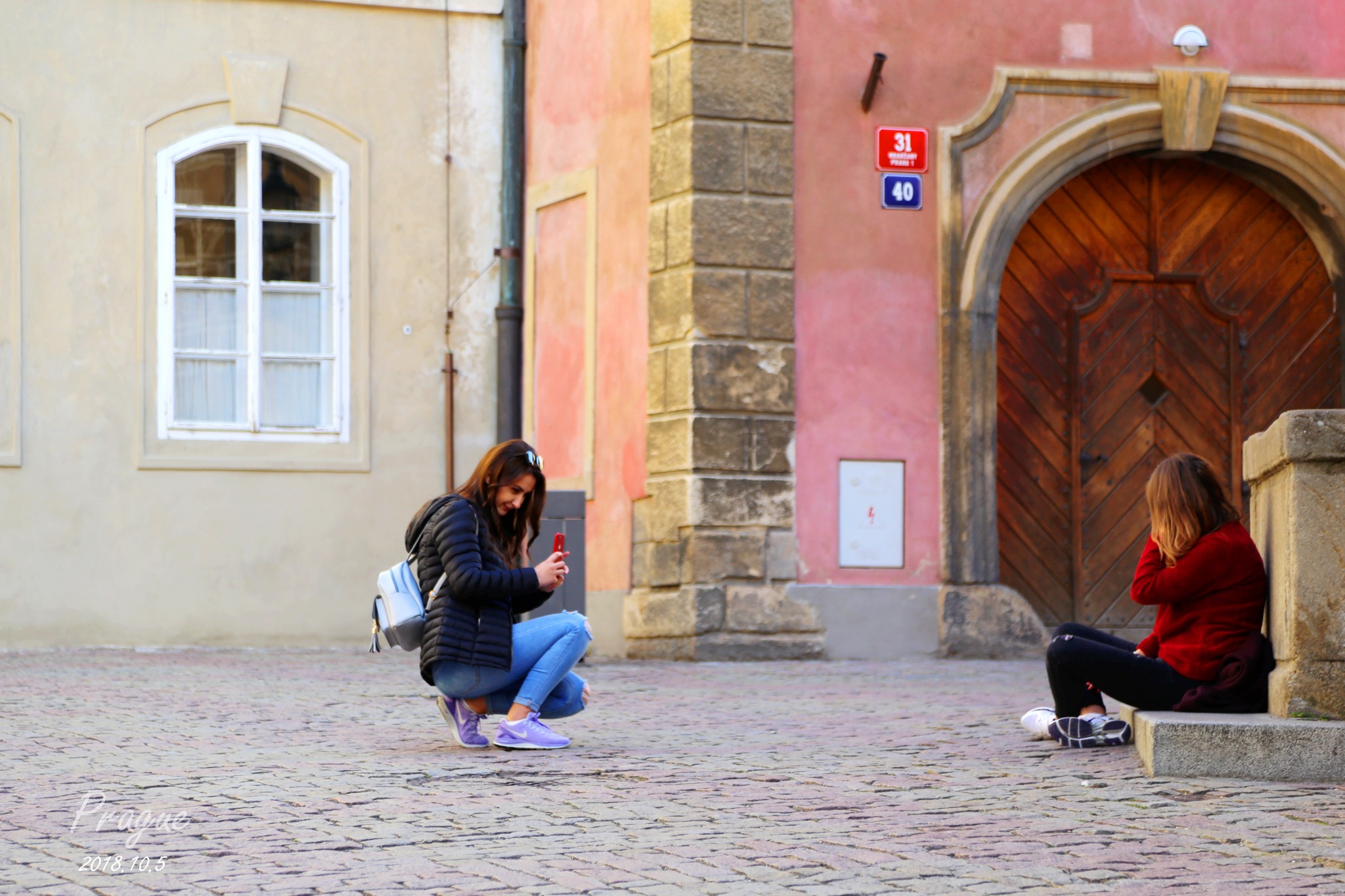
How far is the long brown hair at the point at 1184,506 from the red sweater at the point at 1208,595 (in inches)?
1.3

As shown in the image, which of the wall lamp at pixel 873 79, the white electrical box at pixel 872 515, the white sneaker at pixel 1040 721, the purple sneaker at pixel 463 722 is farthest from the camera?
the white electrical box at pixel 872 515

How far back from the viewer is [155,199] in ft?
40.7

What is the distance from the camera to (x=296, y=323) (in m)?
12.7

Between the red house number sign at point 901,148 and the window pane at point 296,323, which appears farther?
the window pane at point 296,323

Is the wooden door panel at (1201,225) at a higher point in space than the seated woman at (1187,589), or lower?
higher

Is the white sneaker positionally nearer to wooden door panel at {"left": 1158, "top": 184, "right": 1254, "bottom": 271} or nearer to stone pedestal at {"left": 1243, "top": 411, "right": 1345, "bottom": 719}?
stone pedestal at {"left": 1243, "top": 411, "right": 1345, "bottom": 719}

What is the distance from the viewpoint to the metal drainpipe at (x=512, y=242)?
12.9m

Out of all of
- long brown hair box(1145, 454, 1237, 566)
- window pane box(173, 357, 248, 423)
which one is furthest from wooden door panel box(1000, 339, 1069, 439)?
long brown hair box(1145, 454, 1237, 566)

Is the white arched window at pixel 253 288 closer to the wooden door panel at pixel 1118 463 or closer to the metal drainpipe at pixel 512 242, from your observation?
the metal drainpipe at pixel 512 242

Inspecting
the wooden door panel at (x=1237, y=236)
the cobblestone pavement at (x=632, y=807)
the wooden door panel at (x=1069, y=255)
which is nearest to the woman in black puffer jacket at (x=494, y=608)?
the cobblestone pavement at (x=632, y=807)

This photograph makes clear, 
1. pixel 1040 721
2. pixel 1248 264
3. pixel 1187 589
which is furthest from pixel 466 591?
pixel 1248 264

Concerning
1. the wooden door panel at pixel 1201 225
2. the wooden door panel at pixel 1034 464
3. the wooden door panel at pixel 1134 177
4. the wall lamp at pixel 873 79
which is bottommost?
the wooden door panel at pixel 1034 464

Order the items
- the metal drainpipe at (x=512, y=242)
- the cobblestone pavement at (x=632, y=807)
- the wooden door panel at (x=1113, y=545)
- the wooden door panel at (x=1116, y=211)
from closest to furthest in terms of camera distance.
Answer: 1. the cobblestone pavement at (x=632, y=807)
2. the wooden door panel at (x=1113, y=545)
3. the wooden door panel at (x=1116, y=211)
4. the metal drainpipe at (x=512, y=242)

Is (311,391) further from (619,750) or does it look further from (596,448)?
(619,750)
